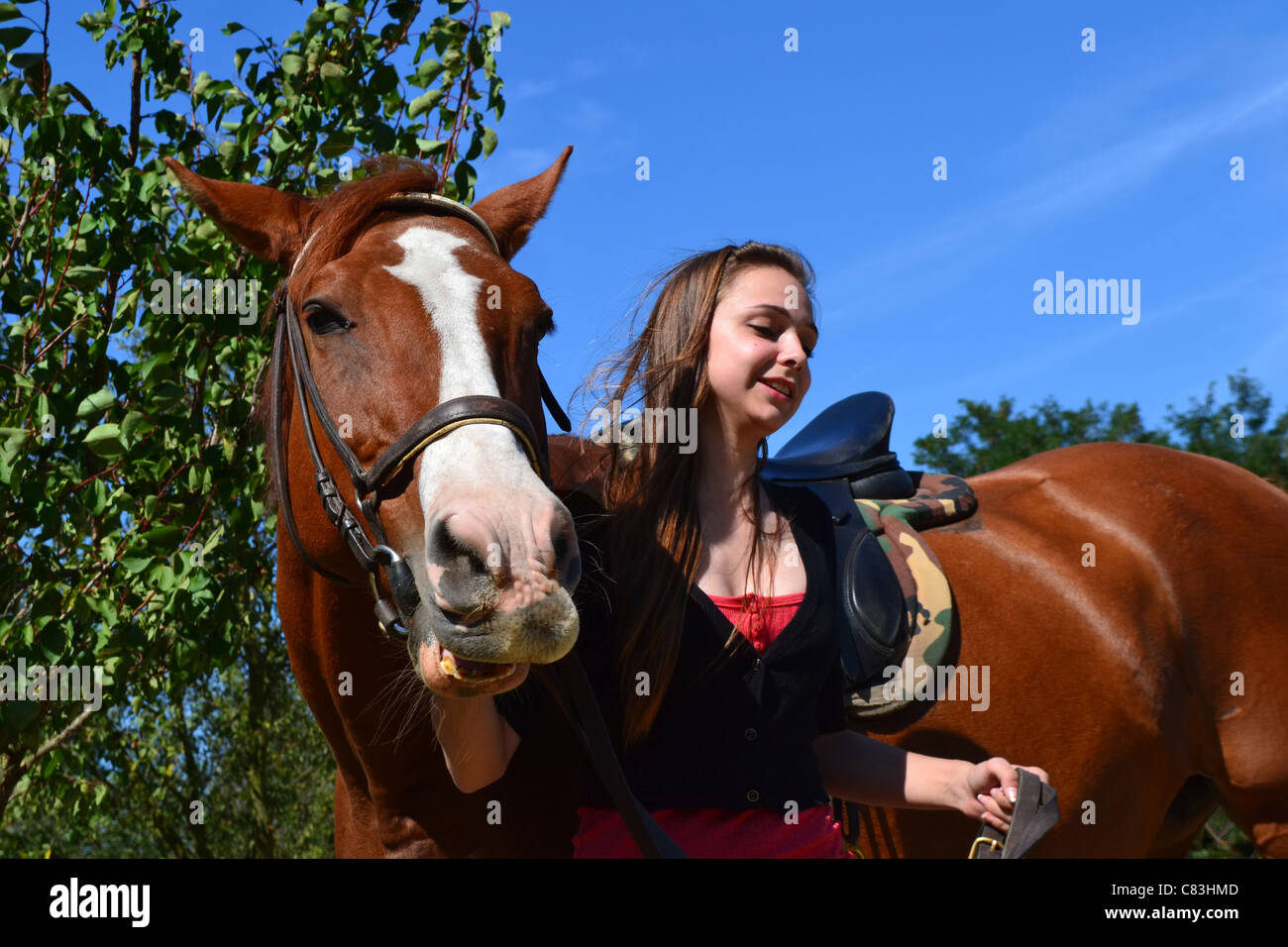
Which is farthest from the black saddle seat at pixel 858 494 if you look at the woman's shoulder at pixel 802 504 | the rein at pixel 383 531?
the rein at pixel 383 531

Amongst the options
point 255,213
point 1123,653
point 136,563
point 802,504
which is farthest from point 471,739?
point 1123,653

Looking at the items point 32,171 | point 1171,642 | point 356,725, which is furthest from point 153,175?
point 1171,642

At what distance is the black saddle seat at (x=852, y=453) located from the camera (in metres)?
3.37

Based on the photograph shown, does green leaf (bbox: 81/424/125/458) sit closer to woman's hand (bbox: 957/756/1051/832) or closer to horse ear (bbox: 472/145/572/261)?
horse ear (bbox: 472/145/572/261)

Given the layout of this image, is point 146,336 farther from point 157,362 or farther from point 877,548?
point 877,548

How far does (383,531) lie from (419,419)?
0.69 feet

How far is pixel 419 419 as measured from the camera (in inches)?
72.8

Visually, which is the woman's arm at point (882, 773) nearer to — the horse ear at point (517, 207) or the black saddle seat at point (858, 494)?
the black saddle seat at point (858, 494)

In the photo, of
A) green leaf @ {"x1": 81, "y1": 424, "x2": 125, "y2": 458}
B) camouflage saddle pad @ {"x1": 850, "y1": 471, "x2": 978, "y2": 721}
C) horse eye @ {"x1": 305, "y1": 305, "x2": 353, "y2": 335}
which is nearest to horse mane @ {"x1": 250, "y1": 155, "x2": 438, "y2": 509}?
horse eye @ {"x1": 305, "y1": 305, "x2": 353, "y2": 335}

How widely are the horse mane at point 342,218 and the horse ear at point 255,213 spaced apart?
51mm

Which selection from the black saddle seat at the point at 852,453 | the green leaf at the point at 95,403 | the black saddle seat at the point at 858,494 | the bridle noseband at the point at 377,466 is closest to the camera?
the bridle noseband at the point at 377,466

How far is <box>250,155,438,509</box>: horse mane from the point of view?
2.19 metres

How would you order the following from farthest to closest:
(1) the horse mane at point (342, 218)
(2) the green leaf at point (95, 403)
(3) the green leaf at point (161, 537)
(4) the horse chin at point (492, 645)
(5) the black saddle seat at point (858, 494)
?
(3) the green leaf at point (161, 537) → (2) the green leaf at point (95, 403) → (5) the black saddle seat at point (858, 494) → (1) the horse mane at point (342, 218) → (4) the horse chin at point (492, 645)

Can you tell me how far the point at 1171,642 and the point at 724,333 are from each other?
221 centimetres
